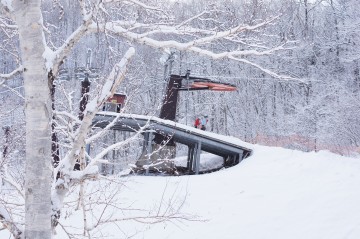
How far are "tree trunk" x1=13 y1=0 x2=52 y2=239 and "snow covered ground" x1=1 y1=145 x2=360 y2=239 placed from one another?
2703 millimetres

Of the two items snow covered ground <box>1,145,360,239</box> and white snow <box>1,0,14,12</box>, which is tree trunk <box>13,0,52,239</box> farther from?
snow covered ground <box>1,145,360,239</box>

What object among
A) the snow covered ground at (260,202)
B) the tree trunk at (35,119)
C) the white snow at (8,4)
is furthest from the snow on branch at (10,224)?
the white snow at (8,4)

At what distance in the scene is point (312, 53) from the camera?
32188 mm

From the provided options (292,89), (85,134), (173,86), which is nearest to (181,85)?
(173,86)

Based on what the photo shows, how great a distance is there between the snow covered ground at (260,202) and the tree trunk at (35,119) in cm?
270

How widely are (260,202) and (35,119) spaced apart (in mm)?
9588

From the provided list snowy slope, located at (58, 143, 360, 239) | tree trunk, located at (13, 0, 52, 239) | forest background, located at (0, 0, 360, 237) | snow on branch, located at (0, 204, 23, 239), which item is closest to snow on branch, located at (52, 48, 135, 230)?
snow on branch, located at (0, 204, 23, 239)

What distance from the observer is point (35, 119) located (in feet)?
11.0

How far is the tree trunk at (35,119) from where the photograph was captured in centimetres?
333

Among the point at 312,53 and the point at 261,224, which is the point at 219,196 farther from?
the point at 312,53

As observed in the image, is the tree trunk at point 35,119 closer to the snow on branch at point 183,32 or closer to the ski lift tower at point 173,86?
the snow on branch at point 183,32

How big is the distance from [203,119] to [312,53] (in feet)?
46.9

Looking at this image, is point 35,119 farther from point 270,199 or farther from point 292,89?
point 292,89

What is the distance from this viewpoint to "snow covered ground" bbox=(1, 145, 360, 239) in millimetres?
8750
